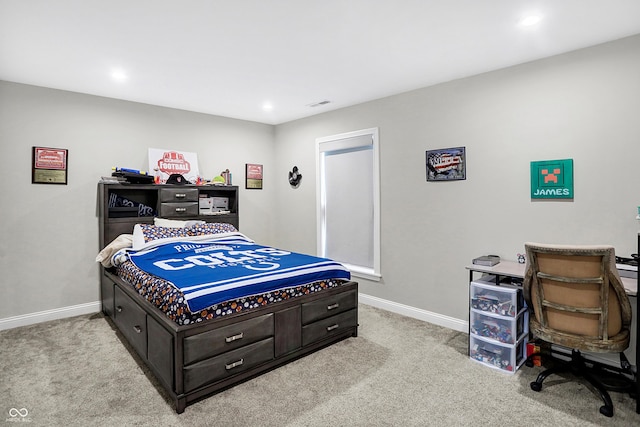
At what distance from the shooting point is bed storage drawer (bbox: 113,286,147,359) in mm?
2578

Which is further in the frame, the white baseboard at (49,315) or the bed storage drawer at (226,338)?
the white baseboard at (49,315)

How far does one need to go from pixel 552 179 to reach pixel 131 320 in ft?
12.0

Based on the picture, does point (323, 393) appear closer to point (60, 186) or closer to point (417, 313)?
point (417, 313)

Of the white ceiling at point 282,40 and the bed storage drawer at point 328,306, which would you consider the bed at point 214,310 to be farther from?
the white ceiling at point 282,40

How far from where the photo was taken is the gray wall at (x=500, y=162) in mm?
2561

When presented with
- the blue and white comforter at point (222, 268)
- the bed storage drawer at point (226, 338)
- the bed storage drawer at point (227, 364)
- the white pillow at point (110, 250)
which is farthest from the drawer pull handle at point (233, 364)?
the white pillow at point (110, 250)

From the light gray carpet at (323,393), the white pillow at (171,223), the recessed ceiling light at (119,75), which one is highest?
the recessed ceiling light at (119,75)

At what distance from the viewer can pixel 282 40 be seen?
8.51 feet

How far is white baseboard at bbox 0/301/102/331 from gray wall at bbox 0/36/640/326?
68 mm

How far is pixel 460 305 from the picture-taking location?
3.42 metres

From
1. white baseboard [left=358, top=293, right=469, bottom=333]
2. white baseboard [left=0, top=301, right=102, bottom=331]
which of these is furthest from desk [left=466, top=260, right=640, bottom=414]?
white baseboard [left=0, top=301, right=102, bottom=331]

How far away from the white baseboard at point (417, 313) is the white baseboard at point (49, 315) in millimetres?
3168

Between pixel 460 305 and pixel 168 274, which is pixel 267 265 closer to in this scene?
pixel 168 274

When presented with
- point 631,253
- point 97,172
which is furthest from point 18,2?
point 631,253
